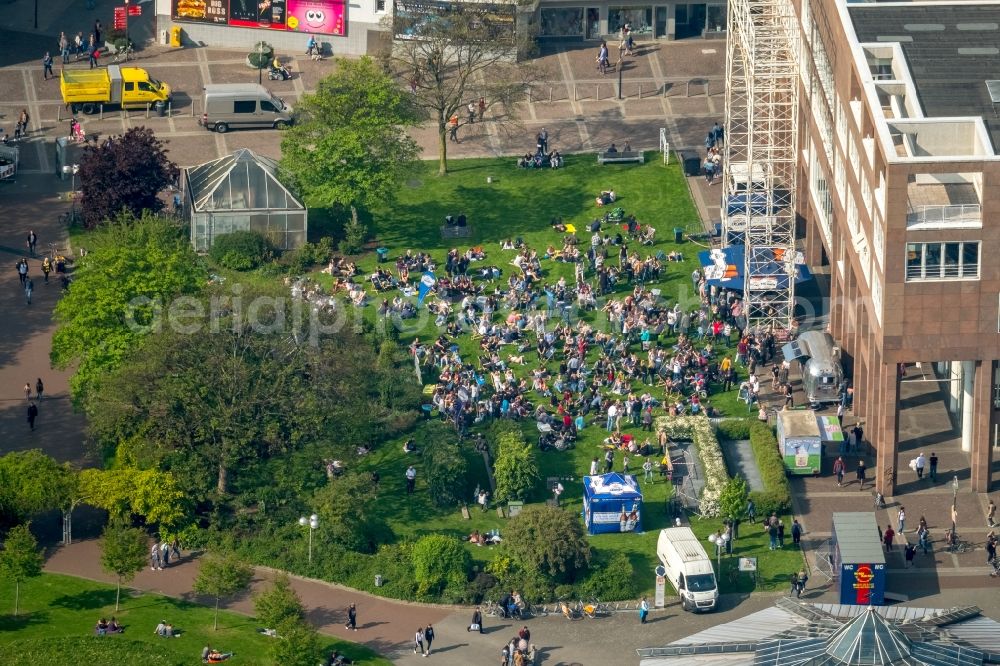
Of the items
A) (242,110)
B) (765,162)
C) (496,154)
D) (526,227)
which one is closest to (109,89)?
(242,110)

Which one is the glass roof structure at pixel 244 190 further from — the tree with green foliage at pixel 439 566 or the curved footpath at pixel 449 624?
the tree with green foliage at pixel 439 566

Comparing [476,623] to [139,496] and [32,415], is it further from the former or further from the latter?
[32,415]

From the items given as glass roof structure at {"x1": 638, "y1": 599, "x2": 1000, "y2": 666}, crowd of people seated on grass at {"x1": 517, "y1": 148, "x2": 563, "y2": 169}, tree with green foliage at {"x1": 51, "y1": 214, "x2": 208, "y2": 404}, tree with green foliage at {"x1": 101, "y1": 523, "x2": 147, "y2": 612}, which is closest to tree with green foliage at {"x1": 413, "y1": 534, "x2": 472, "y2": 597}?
tree with green foliage at {"x1": 101, "y1": 523, "x2": 147, "y2": 612}

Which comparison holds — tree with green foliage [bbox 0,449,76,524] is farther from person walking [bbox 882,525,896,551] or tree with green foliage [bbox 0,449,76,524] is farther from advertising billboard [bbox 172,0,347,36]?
advertising billboard [bbox 172,0,347,36]

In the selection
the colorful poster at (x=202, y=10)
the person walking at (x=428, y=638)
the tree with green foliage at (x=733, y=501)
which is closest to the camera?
the person walking at (x=428, y=638)

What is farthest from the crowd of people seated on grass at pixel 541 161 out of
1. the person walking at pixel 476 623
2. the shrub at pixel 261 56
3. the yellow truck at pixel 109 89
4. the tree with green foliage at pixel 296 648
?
the tree with green foliage at pixel 296 648

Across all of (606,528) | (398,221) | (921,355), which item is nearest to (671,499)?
(606,528)
